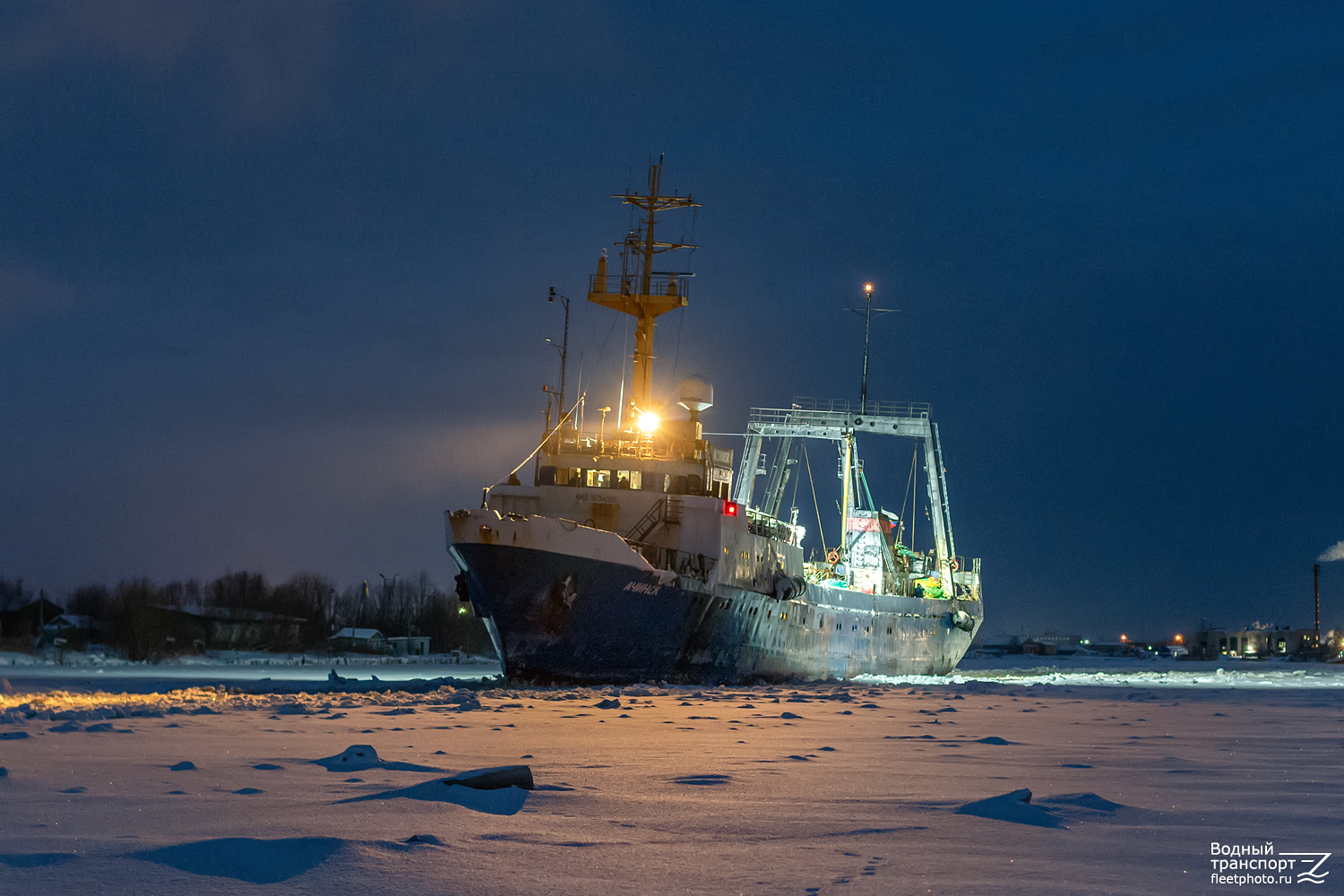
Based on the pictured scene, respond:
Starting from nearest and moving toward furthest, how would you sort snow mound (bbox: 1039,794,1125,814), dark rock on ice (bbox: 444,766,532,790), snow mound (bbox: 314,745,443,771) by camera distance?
1. snow mound (bbox: 1039,794,1125,814)
2. dark rock on ice (bbox: 444,766,532,790)
3. snow mound (bbox: 314,745,443,771)

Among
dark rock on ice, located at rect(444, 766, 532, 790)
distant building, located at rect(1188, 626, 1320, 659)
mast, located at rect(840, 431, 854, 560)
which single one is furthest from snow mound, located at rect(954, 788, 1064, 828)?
distant building, located at rect(1188, 626, 1320, 659)

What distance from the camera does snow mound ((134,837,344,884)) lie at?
194 inches

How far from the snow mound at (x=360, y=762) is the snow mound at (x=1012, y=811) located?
4304 mm

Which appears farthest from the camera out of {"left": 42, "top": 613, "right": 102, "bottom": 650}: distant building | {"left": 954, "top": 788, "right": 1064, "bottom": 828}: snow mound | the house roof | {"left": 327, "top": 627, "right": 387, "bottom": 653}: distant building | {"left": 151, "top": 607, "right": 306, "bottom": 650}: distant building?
the house roof

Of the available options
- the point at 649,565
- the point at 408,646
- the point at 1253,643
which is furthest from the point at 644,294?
the point at 1253,643

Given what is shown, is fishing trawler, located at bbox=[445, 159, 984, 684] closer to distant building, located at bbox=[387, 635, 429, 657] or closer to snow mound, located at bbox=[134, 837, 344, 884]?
snow mound, located at bbox=[134, 837, 344, 884]

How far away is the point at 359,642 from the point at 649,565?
219 ft

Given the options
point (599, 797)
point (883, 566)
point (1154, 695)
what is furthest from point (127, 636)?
point (599, 797)

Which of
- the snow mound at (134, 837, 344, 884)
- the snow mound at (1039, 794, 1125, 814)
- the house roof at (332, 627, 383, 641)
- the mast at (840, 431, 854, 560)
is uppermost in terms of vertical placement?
the mast at (840, 431, 854, 560)

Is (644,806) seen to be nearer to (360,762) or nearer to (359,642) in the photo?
(360,762)

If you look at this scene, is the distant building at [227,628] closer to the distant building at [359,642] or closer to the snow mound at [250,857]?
the distant building at [359,642]

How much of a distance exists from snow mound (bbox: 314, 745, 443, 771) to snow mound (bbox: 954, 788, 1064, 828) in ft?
14.1

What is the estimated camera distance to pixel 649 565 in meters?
29.2

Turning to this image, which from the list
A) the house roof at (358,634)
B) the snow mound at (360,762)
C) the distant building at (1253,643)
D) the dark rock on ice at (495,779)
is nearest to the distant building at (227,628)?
the house roof at (358,634)
